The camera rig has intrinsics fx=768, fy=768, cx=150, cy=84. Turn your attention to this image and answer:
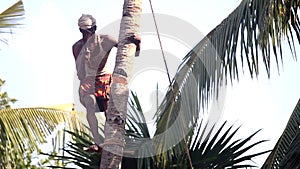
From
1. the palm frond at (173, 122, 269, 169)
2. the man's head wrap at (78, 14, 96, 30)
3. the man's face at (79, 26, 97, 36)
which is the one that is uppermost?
the man's head wrap at (78, 14, 96, 30)

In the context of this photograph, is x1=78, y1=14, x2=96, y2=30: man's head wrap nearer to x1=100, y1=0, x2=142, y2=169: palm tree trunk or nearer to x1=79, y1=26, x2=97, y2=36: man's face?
x1=79, y1=26, x2=97, y2=36: man's face

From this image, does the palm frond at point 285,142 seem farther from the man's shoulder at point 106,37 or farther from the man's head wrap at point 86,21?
the man's head wrap at point 86,21

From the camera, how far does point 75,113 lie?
27.7 feet

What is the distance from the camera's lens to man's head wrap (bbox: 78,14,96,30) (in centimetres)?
628

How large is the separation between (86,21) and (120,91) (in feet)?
4.00

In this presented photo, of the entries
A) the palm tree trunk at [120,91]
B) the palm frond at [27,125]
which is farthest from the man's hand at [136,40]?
the palm frond at [27,125]

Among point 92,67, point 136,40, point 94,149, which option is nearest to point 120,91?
point 136,40

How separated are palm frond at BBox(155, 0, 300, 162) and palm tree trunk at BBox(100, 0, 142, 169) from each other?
91 centimetres

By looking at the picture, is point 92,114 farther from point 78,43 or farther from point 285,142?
point 285,142

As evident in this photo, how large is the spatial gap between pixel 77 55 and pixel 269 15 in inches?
65.1

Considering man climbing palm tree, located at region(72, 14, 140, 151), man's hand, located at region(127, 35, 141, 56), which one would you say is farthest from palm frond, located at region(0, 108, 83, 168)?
man's hand, located at region(127, 35, 141, 56)

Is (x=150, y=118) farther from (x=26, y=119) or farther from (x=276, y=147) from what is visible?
(x=26, y=119)

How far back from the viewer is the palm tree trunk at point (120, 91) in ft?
16.6

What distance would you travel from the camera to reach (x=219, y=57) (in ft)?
21.5
